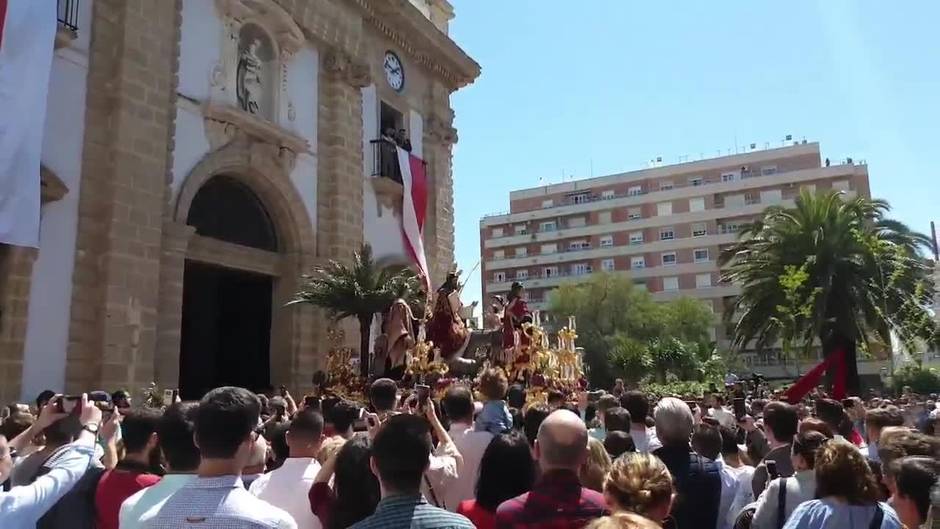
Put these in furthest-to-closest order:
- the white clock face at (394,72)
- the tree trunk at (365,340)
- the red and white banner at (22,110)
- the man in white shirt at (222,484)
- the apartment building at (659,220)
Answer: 1. the apartment building at (659,220)
2. the white clock face at (394,72)
3. the tree trunk at (365,340)
4. the red and white banner at (22,110)
5. the man in white shirt at (222,484)

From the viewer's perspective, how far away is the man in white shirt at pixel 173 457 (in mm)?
2793

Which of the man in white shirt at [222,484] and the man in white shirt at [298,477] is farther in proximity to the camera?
the man in white shirt at [298,477]

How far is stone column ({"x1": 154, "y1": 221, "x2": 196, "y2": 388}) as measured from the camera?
42.7 ft

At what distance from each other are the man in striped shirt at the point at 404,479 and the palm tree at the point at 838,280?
1997 centimetres

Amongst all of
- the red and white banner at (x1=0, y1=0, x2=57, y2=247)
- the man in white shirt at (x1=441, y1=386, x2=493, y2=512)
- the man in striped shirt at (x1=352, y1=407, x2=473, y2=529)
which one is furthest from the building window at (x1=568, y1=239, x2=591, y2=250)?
the man in striped shirt at (x1=352, y1=407, x2=473, y2=529)

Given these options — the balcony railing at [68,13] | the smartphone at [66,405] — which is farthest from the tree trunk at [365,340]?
the smartphone at [66,405]

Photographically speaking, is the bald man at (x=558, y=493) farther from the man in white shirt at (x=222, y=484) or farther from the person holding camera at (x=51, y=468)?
the person holding camera at (x=51, y=468)

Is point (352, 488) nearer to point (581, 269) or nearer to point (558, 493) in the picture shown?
point (558, 493)

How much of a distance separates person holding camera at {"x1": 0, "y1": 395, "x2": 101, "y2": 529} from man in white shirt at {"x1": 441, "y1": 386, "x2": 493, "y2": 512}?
1.78 meters

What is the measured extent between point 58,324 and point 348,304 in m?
4.92

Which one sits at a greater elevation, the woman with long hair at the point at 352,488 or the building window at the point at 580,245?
the building window at the point at 580,245

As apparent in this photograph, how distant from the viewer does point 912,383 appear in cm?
4081

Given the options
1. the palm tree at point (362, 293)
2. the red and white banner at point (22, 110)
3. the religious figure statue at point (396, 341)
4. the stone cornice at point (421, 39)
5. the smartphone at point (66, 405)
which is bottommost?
the smartphone at point (66, 405)

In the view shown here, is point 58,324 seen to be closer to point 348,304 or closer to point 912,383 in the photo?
point 348,304
